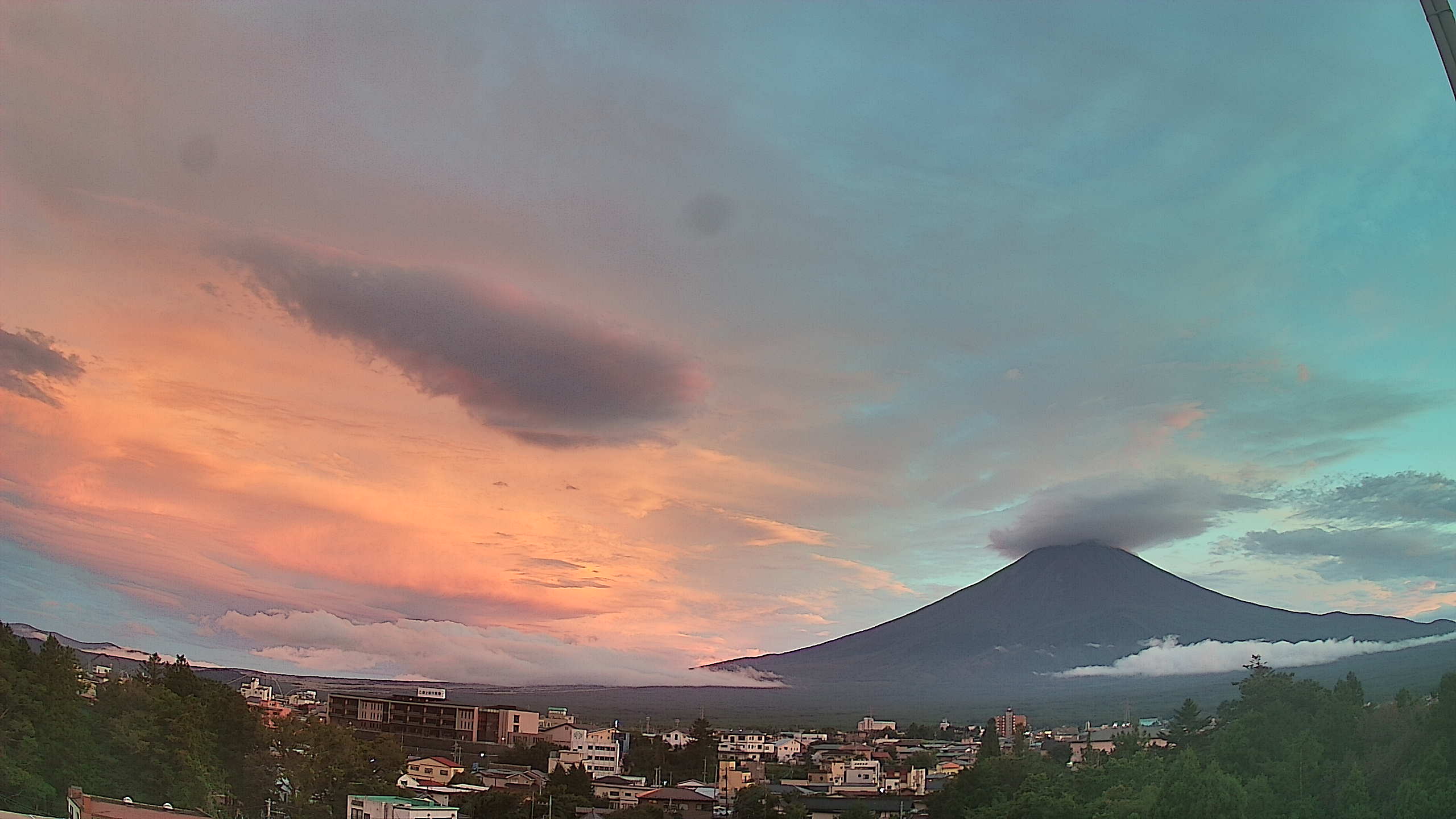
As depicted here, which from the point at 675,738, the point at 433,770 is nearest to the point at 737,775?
the point at 675,738

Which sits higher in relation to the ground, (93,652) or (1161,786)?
→ (93,652)

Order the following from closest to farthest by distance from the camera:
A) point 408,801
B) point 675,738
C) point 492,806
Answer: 1. point 408,801
2. point 492,806
3. point 675,738

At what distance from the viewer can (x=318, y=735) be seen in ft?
36.4

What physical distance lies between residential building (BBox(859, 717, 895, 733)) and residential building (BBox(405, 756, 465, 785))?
Result: 4812mm

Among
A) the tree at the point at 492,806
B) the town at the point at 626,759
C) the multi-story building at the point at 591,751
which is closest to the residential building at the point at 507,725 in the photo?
the town at the point at 626,759

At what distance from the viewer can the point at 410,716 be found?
12414mm

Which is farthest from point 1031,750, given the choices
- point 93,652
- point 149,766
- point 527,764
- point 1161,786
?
point 93,652

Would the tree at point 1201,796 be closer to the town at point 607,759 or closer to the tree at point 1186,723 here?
the town at point 607,759

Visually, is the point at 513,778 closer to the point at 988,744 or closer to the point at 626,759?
the point at 626,759

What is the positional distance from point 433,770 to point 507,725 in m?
1.09

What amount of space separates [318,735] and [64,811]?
86.4 inches

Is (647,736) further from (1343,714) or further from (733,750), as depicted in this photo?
(1343,714)

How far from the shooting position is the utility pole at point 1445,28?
200cm

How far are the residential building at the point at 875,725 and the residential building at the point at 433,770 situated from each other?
481cm
